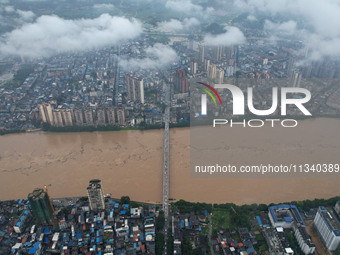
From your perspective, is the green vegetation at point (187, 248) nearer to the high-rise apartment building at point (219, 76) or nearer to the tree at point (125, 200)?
the tree at point (125, 200)

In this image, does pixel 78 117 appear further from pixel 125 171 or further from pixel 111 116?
pixel 125 171

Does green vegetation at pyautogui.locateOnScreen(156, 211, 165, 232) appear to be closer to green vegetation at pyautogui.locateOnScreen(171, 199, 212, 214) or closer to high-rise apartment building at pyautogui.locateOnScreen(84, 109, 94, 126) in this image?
green vegetation at pyautogui.locateOnScreen(171, 199, 212, 214)

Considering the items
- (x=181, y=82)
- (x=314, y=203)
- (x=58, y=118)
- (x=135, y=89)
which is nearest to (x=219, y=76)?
(x=181, y=82)

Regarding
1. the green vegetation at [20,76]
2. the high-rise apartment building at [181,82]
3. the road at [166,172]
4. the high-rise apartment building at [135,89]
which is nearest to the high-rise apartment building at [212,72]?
the high-rise apartment building at [181,82]

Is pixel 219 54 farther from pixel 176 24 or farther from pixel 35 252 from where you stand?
pixel 35 252

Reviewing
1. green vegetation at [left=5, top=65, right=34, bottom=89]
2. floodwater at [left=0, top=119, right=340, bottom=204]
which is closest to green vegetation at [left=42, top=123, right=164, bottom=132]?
floodwater at [left=0, top=119, right=340, bottom=204]
